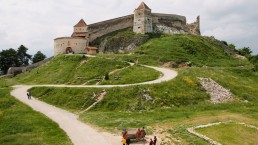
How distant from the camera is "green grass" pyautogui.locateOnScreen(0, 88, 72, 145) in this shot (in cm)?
2541

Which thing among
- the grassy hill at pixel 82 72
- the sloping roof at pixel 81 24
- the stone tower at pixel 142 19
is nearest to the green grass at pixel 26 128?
the grassy hill at pixel 82 72

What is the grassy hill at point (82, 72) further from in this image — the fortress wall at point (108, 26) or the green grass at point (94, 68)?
the fortress wall at point (108, 26)

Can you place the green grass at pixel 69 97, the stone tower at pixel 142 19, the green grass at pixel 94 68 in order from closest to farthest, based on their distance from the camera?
1. the green grass at pixel 69 97
2. the green grass at pixel 94 68
3. the stone tower at pixel 142 19

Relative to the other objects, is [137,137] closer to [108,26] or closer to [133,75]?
[133,75]

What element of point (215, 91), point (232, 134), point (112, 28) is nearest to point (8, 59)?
point (112, 28)

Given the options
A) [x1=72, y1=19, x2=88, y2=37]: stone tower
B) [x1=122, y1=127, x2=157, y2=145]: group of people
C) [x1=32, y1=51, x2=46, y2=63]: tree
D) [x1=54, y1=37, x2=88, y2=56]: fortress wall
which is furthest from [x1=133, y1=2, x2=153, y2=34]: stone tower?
[x1=122, y1=127, x2=157, y2=145]: group of people

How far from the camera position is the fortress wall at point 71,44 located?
241ft

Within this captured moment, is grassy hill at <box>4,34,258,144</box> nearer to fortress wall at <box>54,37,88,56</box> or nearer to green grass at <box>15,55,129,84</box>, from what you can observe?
green grass at <box>15,55,129,84</box>

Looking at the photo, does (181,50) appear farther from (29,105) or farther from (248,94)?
(29,105)

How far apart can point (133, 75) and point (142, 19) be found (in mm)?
31830

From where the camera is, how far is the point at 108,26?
268ft

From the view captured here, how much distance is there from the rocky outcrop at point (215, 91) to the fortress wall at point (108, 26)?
3920cm

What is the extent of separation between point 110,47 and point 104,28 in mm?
7527

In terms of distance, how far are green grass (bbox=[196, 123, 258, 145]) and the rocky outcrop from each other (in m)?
11.6
